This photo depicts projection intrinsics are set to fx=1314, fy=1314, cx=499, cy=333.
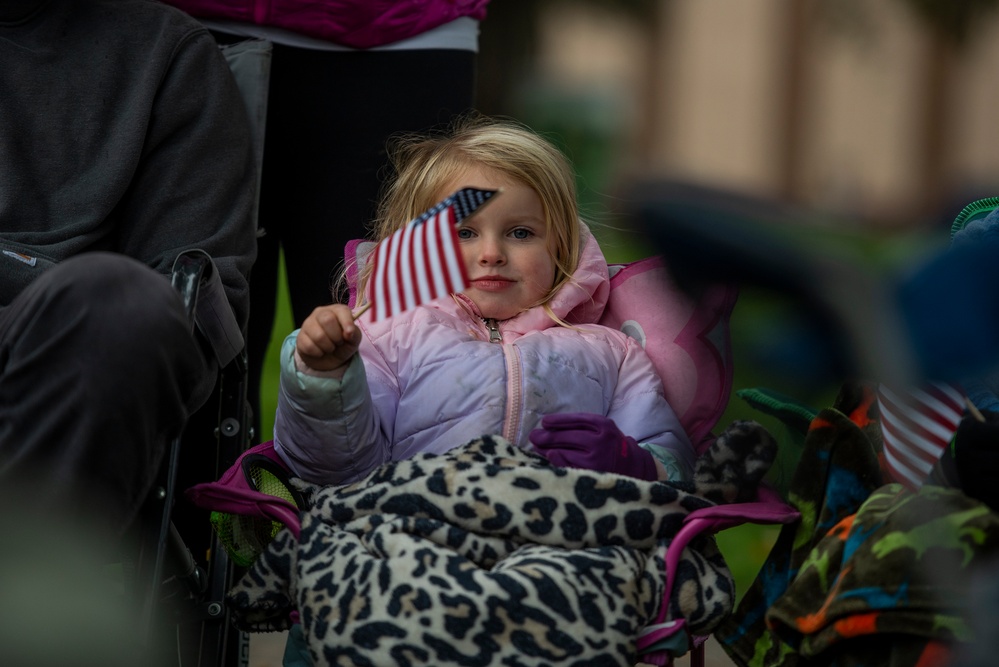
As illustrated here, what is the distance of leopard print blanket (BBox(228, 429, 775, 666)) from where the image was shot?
5.15 ft

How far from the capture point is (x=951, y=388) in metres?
1.19

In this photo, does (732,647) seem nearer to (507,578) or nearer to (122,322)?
(507,578)

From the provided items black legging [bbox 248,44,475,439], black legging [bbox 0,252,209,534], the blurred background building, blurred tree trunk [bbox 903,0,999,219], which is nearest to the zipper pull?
black legging [bbox 248,44,475,439]

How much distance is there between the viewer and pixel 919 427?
1.25 m

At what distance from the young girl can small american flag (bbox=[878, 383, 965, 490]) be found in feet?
1.83

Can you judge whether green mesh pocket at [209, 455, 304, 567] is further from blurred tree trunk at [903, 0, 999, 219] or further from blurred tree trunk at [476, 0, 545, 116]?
blurred tree trunk at [903, 0, 999, 219]

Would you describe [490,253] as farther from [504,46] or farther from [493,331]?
[504,46]

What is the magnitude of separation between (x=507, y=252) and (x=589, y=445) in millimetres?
498

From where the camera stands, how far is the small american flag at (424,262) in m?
1.63

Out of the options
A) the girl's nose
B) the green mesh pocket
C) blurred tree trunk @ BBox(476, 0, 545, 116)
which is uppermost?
blurred tree trunk @ BBox(476, 0, 545, 116)

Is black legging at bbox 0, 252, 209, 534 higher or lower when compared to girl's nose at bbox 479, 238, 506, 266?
lower

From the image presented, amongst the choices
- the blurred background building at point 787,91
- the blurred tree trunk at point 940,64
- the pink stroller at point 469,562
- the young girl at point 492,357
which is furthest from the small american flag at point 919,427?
the blurred background building at point 787,91

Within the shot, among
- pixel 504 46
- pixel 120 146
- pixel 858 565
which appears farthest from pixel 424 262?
pixel 504 46

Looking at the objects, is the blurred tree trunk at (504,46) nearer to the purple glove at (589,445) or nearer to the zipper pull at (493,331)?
the zipper pull at (493,331)
